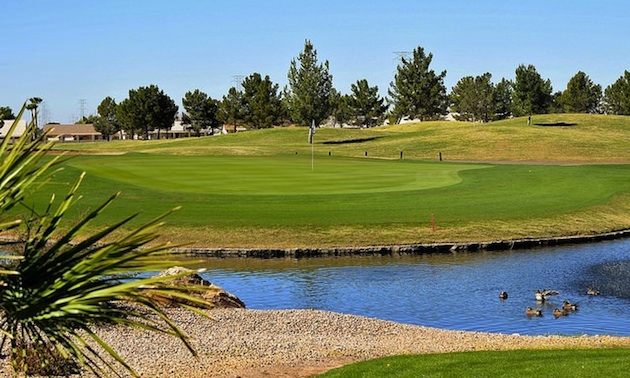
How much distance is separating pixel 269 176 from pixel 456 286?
3062cm

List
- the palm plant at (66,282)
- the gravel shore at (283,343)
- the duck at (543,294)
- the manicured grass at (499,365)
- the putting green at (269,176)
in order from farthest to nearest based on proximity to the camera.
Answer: the putting green at (269,176) < the duck at (543,294) < the gravel shore at (283,343) < the manicured grass at (499,365) < the palm plant at (66,282)

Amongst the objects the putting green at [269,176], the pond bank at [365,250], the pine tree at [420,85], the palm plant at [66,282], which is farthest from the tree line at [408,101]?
the palm plant at [66,282]

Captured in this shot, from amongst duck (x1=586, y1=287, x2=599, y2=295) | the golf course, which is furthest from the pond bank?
duck (x1=586, y1=287, x2=599, y2=295)

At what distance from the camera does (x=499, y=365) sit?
51.1 feet

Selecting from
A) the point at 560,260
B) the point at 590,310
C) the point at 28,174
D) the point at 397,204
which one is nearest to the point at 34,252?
the point at 28,174

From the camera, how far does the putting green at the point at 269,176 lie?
5144 cm

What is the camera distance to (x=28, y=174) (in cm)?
576

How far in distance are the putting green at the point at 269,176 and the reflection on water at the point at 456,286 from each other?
1481 centimetres

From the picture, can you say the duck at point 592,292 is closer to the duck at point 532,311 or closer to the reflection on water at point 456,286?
the reflection on water at point 456,286

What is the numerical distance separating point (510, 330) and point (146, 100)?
16255 cm

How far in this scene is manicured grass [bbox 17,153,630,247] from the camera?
3972cm

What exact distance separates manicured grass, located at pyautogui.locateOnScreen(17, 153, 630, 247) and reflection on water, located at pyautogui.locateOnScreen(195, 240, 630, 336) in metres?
3.20

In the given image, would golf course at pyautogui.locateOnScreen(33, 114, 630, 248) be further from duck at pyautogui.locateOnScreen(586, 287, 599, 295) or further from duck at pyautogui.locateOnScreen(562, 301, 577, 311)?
duck at pyautogui.locateOnScreen(562, 301, 577, 311)

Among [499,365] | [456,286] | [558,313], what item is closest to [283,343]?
[499,365]
